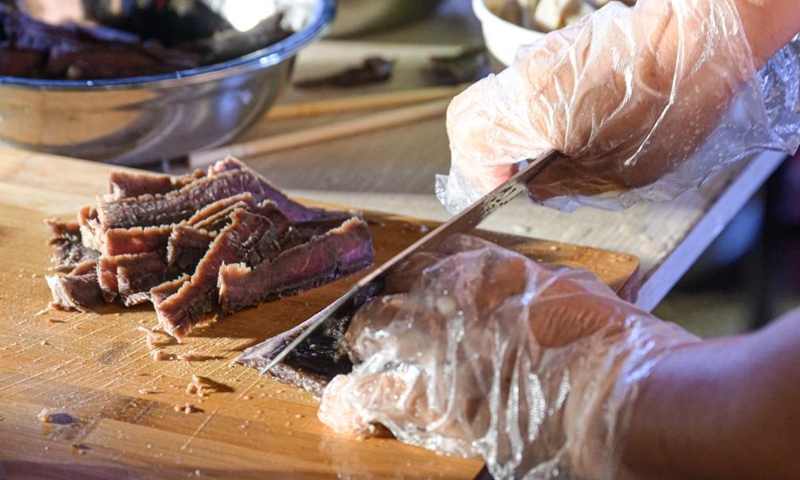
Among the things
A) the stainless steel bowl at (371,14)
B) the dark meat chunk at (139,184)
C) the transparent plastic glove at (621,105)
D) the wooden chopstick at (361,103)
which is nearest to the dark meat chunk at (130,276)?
the dark meat chunk at (139,184)

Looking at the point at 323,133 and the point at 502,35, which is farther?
the point at 323,133

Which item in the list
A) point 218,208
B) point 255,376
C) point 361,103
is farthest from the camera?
point 361,103

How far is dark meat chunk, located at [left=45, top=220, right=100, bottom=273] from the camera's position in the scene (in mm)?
2514

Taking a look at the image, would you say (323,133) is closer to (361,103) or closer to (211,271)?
(361,103)

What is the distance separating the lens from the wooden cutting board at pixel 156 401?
1.83 metres

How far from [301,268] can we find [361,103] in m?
1.56

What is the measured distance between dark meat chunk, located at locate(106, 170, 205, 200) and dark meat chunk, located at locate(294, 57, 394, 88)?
1494mm

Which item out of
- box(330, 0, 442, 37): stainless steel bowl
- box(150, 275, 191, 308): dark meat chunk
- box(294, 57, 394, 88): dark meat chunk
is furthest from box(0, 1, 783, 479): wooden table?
box(330, 0, 442, 37): stainless steel bowl

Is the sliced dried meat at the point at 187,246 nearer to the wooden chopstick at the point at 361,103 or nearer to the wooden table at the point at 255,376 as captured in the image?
the wooden table at the point at 255,376

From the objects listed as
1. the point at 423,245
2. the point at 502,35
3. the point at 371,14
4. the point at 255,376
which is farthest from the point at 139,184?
the point at 371,14

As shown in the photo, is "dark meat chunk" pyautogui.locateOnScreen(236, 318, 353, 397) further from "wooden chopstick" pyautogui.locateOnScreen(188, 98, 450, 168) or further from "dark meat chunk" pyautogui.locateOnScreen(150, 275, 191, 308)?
"wooden chopstick" pyautogui.locateOnScreen(188, 98, 450, 168)

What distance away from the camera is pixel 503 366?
5.87ft

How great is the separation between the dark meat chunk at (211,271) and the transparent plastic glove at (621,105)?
56 cm

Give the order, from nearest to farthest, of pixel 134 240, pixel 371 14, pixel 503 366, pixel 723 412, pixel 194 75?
pixel 723 412 < pixel 503 366 < pixel 134 240 < pixel 194 75 < pixel 371 14
